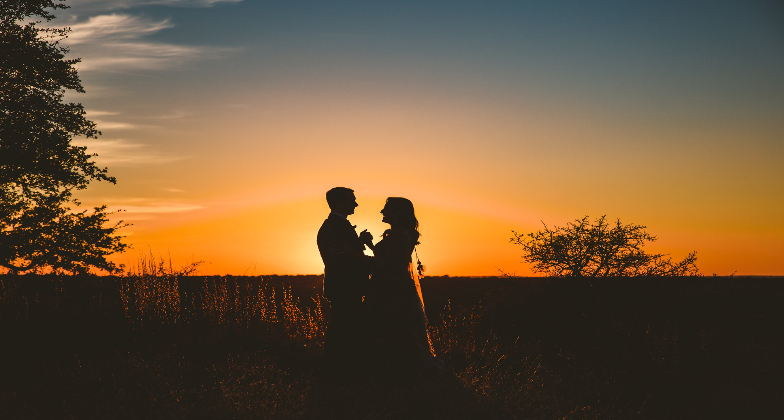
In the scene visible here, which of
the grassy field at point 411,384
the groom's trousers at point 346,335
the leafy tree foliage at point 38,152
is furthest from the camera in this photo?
the leafy tree foliage at point 38,152

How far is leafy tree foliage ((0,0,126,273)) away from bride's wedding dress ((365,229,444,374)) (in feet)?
46.0

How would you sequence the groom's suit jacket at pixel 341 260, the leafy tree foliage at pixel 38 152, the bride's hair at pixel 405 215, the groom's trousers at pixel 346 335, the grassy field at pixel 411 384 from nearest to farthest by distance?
1. the grassy field at pixel 411 384
2. the groom's suit jacket at pixel 341 260
3. the groom's trousers at pixel 346 335
4. the bride's hair at pixel 405 215
5. the leafy tree foliage at pixel 38 152

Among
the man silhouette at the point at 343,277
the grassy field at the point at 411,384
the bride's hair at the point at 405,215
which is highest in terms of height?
the bride's hair at the point at 405,215

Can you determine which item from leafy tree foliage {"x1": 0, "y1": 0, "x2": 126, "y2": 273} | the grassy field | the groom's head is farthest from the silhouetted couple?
leafy tree foliage {"x1": 0, "y1": 0, "x2": 126, "y2": 273}

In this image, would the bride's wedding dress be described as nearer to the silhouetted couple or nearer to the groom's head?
the silhouetted couple

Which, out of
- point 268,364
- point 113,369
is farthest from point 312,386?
point 113,369

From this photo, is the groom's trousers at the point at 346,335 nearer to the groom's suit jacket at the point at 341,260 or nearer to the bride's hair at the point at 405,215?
the groom's suit jacket at the point at 341,260

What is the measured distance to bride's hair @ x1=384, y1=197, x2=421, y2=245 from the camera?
25.7 ft

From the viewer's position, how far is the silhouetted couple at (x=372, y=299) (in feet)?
24.8

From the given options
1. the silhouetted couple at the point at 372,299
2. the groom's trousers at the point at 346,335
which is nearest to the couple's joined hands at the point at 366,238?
the silhouetted couple at the point at 372,299

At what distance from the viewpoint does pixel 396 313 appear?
25.2ft

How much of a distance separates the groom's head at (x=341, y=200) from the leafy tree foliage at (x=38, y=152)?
44.6 ft

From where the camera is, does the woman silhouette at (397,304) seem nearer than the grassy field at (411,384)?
No

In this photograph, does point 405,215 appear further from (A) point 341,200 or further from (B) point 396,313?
(B) point 396,313
